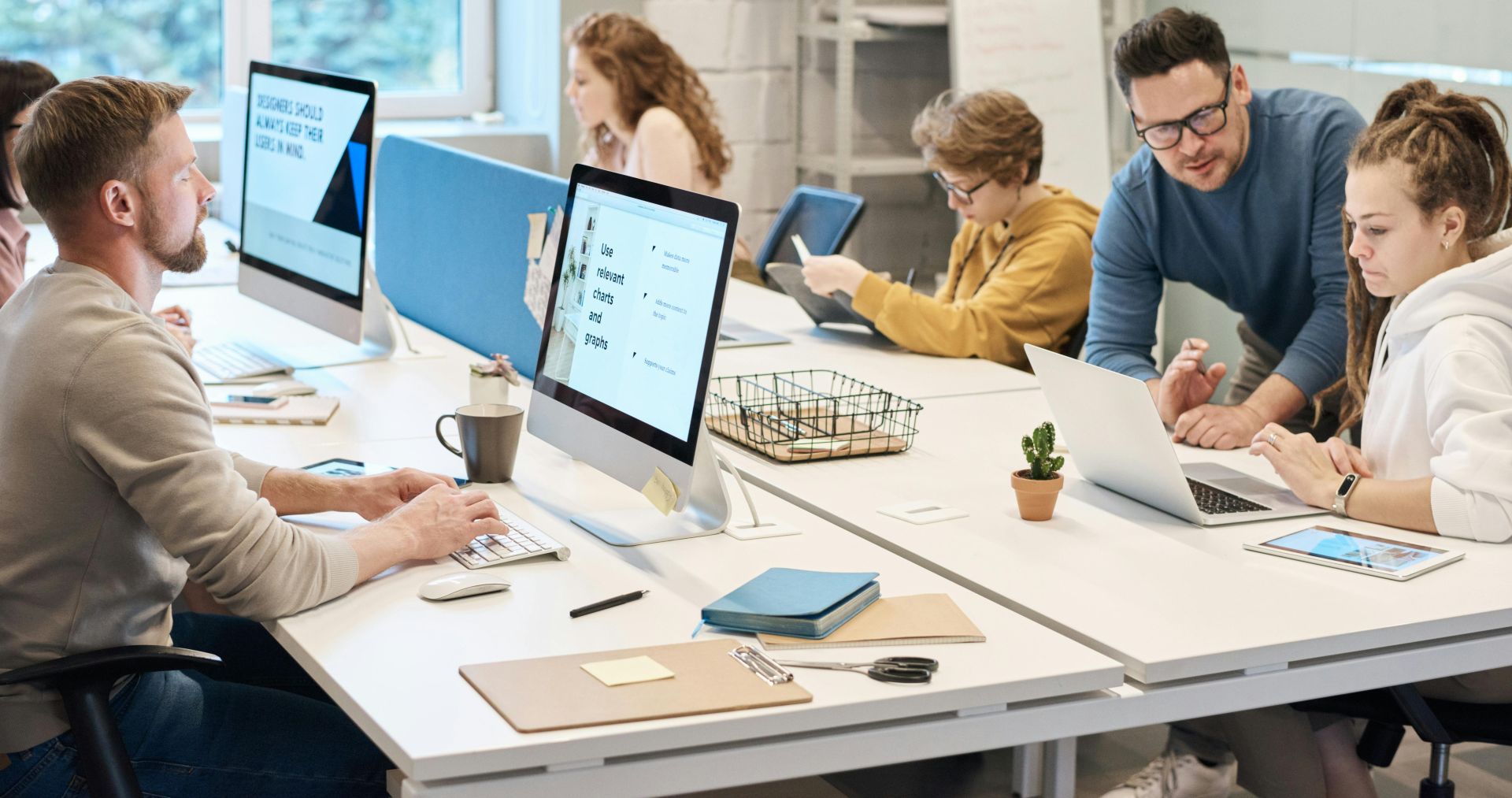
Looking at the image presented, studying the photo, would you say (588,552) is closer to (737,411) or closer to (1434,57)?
(737,411)

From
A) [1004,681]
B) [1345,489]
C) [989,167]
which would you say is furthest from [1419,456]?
[989,167]

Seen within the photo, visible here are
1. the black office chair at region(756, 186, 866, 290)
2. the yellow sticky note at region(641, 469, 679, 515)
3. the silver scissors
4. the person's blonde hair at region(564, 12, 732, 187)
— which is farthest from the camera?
the person's blonde hair at region(564, 12, 732, 187)

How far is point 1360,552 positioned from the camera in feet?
5.40

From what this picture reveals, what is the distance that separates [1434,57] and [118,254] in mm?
3171

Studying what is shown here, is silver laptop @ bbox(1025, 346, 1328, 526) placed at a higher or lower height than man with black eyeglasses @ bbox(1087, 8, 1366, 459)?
lower

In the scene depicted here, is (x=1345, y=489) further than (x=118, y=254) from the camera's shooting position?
Yes

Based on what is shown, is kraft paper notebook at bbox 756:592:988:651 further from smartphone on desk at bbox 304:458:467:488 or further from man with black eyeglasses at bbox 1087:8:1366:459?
man with black eyeglasses at bbox 1087:8:1366:459

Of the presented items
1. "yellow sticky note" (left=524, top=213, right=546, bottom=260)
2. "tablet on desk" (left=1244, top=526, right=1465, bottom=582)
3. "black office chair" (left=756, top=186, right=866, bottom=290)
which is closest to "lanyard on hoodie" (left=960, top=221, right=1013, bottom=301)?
"black office chair" (left=756, top=186, right=866, bottom=290)

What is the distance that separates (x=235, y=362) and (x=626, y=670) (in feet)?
4.92

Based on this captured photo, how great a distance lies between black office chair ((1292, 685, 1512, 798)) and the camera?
1.67 meters

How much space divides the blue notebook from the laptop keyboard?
1.67ft

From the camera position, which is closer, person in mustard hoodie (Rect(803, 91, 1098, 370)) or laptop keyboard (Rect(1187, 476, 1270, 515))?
laptop keyboard (Rect(1187, 476, 1270, 515))

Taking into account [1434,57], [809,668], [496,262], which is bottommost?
[809,668]

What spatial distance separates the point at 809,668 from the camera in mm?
1345
